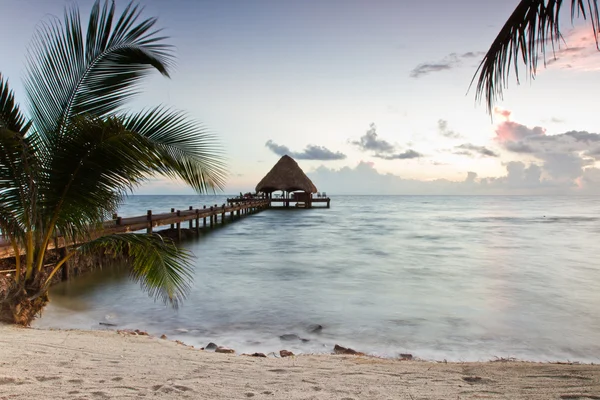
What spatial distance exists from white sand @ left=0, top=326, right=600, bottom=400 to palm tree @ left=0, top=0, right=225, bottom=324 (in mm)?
1070

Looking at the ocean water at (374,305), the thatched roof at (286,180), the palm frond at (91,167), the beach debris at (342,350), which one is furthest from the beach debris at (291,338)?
the thatched roof at (286,180)

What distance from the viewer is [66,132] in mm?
4820

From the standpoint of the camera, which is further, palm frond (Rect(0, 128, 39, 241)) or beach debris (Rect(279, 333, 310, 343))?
beach debris (Rect(279, 333, 310, 343))

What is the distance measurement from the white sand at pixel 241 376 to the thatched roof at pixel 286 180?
40378mm

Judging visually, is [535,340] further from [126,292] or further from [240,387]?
[126,292]

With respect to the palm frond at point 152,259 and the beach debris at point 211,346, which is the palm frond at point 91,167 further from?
the beach debris at point 211,346

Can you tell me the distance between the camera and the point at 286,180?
147ft

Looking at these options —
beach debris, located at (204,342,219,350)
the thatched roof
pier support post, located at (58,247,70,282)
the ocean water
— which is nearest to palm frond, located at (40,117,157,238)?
beach debris, located at (204,342,219,350)

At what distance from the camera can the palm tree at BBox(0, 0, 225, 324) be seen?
468cm

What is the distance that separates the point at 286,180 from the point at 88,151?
40003mm

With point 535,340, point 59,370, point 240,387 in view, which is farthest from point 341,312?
point 59,370

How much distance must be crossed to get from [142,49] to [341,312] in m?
5.40

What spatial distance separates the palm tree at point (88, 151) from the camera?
468cm

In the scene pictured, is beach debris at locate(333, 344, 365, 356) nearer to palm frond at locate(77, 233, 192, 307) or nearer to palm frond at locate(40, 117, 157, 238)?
palm frond at locate(77, 233, 192, 307)
